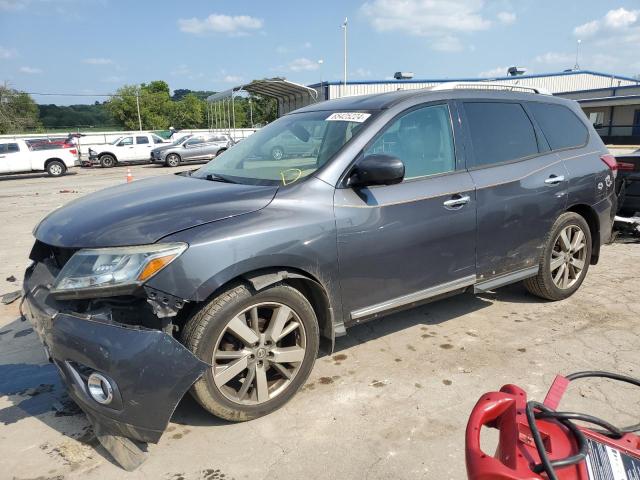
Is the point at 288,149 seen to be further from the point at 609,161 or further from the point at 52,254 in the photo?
the point at 609,161

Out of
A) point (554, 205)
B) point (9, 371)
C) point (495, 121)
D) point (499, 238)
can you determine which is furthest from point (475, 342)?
point (9, 371)

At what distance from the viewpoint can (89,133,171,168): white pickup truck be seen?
26.8m

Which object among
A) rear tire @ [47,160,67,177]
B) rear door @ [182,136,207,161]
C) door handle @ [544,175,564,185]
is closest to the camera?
door handle @ [544,175,564,185]

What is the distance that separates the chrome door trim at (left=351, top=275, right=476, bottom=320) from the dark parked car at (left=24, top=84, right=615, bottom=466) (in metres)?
0.01

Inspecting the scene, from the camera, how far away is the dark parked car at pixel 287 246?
2354 mm

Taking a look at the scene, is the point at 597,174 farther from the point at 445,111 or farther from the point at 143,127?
the point at 143,127

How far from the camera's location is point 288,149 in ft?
11.7

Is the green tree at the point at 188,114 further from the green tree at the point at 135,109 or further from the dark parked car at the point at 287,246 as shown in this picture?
the dark parked car at the point at 287,246

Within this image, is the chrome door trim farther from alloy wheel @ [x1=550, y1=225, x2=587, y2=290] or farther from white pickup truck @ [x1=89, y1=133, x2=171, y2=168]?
white pickup truck @ [x1=89, y1=133, x2=171, y2=168]

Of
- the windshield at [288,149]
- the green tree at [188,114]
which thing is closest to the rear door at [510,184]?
the windshield at [288,149]

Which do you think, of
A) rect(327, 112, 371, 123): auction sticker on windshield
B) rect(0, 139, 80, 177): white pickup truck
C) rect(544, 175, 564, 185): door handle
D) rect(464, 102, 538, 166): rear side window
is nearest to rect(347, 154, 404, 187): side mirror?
rect(327, 112, 371, 123): auction sticker on windshield

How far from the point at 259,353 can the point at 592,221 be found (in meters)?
3.58

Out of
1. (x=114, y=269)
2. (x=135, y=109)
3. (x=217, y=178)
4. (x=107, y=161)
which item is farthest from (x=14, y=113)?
(x=114, y=269)

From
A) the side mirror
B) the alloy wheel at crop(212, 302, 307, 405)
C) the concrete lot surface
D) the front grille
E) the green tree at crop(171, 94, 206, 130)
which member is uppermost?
the green tree at crop(171, 94, 206, 130)
